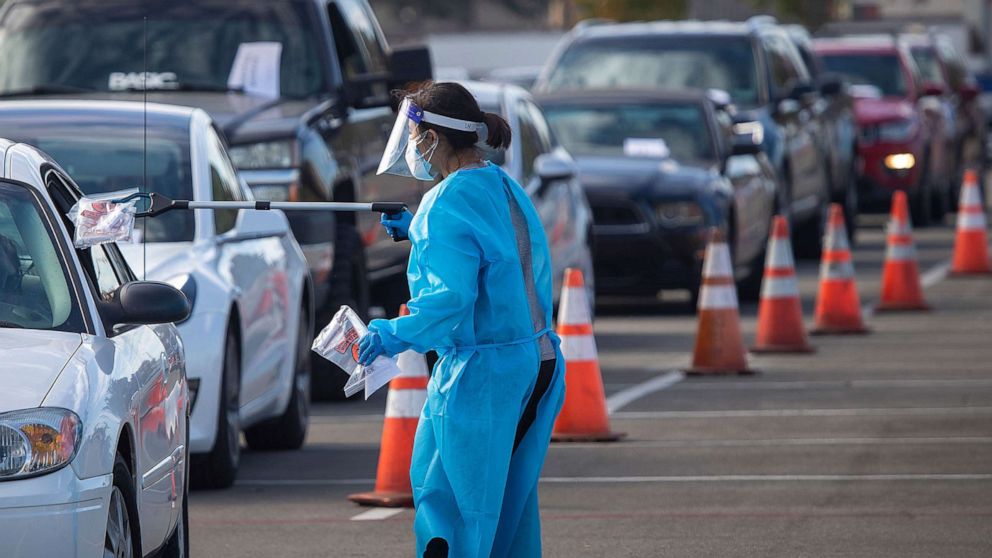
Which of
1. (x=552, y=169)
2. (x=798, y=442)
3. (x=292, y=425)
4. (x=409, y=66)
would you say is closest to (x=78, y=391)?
(x=292, y=425)

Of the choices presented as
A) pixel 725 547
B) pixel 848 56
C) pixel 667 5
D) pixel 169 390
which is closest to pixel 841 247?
pixel 725 547

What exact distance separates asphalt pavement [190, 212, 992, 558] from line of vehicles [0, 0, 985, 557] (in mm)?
507

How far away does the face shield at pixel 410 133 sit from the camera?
6055mm

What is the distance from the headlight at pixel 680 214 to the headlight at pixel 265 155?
19.0 feet

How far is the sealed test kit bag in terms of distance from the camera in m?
5.88

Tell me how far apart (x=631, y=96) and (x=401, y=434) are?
1052cm

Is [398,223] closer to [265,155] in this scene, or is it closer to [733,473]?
[733,473]

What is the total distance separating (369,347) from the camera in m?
5.82

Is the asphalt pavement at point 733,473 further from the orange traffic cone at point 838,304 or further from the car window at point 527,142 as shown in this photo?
the car window at point 527,142

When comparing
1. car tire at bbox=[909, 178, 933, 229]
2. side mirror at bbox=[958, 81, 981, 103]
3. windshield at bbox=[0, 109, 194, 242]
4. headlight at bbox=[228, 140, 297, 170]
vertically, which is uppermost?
windshield at bbox=[0, 109, 194, 242]

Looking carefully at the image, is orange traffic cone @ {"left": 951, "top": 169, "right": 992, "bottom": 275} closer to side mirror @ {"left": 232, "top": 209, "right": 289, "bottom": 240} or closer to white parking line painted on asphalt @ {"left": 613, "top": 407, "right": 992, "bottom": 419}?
white parking line painted on asphalt @ {"left": 613, "top": 407, "right": 992, "bottom": 419}

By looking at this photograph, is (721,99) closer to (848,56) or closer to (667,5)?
(848,56)

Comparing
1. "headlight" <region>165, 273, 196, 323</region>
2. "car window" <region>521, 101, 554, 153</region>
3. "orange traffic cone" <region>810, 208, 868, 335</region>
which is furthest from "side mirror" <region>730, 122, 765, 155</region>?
"headlight" <region>165, 273, 196, 323</region>

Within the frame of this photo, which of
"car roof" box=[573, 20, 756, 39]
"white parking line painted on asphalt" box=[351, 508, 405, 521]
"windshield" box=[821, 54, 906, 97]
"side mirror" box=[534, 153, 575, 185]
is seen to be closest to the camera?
"white parking line painted on asphalt" box=[351, 508, 405, 521]
